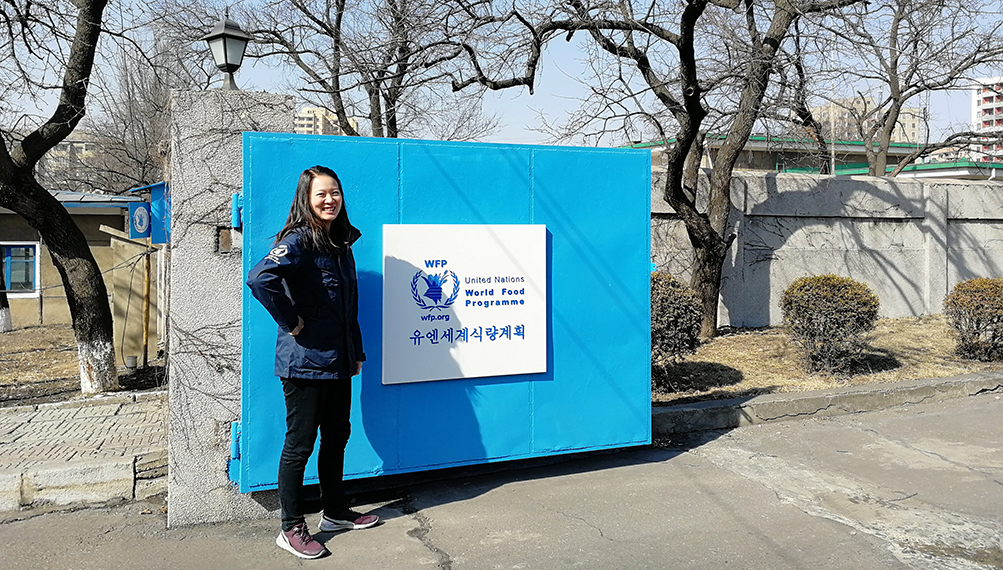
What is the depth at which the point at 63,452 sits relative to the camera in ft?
19.5

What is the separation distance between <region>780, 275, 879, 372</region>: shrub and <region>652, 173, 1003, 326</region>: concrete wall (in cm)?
295

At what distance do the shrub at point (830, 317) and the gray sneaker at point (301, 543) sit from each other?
5.76m

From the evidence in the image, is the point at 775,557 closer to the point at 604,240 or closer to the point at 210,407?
the point at 604,240

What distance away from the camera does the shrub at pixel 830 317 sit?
8.21m

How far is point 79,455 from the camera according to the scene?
5793mm

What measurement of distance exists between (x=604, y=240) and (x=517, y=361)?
1055 millimetres

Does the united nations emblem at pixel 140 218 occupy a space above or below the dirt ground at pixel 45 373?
above

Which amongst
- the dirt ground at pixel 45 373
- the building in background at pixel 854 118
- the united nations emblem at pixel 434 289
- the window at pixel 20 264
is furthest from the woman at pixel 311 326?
the window at pixel 20 264

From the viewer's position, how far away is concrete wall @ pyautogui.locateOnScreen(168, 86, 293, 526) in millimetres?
4777

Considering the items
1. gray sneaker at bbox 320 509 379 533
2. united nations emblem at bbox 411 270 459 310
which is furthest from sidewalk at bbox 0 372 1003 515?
united nations emblem at bbox 411 270 459 310

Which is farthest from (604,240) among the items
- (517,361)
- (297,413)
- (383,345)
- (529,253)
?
(297,413)

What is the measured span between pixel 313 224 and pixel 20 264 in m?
17.6

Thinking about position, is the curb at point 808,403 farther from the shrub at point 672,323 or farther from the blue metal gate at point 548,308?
the blue metal gate at point 548,308

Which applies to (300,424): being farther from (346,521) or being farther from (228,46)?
(228,46)
